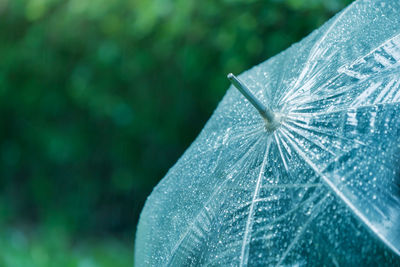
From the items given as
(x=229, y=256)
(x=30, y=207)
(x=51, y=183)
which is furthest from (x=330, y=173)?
(x=30, y=207)

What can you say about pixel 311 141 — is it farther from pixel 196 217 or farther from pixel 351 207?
pixel 196 217

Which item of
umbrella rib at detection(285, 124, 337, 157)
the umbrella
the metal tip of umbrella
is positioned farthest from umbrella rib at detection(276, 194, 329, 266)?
the metal tip of umbrella

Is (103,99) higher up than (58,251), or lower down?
higher up

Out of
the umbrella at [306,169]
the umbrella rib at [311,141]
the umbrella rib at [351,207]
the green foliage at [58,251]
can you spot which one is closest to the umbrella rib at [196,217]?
the umbrella at [306,169]

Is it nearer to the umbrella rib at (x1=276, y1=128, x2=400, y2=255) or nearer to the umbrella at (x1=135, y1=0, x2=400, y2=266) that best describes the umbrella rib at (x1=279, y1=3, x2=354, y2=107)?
the umbrella at (x1=135, y1=0, x2=400, y2=266)

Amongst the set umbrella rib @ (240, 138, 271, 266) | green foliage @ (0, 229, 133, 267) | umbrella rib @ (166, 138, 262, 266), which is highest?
green foliage @ (0, 229, 133, 267)

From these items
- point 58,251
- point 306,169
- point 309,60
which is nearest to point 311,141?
point 306,169

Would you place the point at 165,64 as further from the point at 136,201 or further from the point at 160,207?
the point at 160,207
